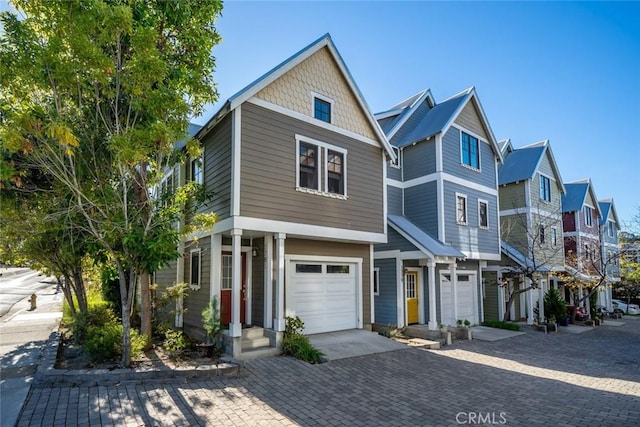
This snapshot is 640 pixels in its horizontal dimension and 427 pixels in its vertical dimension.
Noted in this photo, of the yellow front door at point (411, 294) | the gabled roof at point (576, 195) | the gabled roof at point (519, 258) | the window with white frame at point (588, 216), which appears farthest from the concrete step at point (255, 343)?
the window with white frame at point (588, 216)

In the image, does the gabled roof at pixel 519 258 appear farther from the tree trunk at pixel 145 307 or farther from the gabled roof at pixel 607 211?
the tree trunk at pixel 145 307

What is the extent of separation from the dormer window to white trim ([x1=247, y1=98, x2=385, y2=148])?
0.82 feet

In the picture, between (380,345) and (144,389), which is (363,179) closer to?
(380,345)

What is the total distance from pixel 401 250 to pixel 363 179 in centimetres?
359

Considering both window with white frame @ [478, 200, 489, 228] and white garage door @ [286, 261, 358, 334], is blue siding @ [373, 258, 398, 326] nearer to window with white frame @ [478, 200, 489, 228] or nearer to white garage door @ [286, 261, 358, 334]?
white garage door @ [286, 261, 358, 334]

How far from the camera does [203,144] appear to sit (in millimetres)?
12039

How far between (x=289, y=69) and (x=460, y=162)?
30.9 ft

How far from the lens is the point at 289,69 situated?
11.3m

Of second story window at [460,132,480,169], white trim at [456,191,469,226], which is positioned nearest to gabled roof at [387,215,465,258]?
white trim at [456,191,469,226]

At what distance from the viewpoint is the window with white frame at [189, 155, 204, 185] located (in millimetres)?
12217

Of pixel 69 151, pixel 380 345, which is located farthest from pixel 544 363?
pixel 69 151

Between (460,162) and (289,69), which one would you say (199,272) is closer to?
(289,69)

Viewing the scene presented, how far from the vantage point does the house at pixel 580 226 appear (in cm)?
2577

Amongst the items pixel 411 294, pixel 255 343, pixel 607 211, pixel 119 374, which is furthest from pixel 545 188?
pixel 119 374
